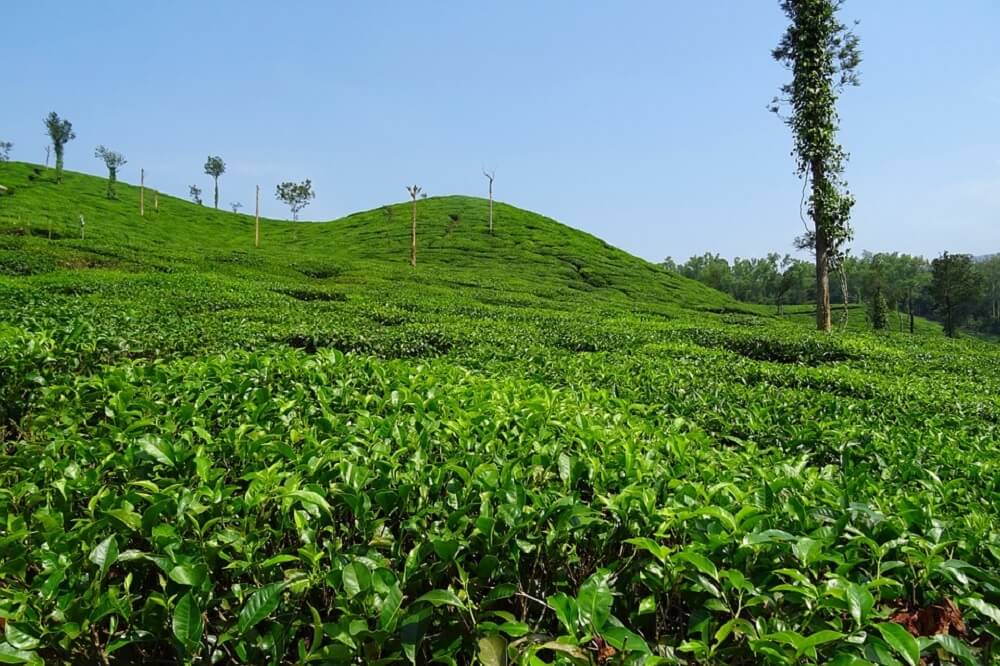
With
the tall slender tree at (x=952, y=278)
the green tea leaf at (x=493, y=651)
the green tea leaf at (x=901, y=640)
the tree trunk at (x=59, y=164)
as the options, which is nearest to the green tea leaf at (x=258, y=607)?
the green tea leaf at (x=493, y=651)

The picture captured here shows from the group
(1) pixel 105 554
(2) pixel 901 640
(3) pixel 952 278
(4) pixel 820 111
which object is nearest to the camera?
(2) pixel 901 640

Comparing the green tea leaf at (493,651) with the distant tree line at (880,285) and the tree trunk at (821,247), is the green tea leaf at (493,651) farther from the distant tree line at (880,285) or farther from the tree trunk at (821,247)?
the distant tree line at (880,285)

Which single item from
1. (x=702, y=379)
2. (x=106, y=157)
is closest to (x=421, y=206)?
(x=106, y=157)

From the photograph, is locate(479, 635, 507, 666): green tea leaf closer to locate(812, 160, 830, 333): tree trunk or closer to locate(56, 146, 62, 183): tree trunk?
locate(812, 160, 830, 333): tree trunk

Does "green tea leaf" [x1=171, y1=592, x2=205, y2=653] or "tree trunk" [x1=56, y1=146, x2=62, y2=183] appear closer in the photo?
"green tea leaf" [x1=171, y1=592, x2=205, y2=653]

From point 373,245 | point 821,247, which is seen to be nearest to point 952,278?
point 821,247

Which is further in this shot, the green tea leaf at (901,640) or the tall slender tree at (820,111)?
the tall slender tree at (820,111)

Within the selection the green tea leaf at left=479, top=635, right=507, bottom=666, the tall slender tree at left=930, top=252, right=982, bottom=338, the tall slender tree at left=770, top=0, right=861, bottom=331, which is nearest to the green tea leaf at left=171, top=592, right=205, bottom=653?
the green tea leaf at left=479, top=635, right=507, bottom=666

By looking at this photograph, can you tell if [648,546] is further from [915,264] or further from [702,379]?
[915,264]

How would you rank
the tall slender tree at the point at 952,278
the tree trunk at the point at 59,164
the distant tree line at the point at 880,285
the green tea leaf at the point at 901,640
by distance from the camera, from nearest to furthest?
the green tea leaf at the point at 901,640 → the tall slender tree at the point at 952,278 → the tree trunk at the point at 59,164 → the distant tree line at the point at 880,285

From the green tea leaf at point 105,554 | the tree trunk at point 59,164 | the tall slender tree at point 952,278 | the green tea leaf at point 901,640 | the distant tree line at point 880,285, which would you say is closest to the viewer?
the green tea leaf at point 901,640

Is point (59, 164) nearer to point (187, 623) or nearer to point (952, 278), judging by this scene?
point (187, 623)

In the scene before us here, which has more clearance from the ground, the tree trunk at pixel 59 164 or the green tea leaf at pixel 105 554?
the tree trunk at pixel 59 164

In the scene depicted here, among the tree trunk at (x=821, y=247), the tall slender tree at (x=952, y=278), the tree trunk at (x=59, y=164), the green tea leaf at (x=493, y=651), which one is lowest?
the green tea leaf at (x=493, y=651)
